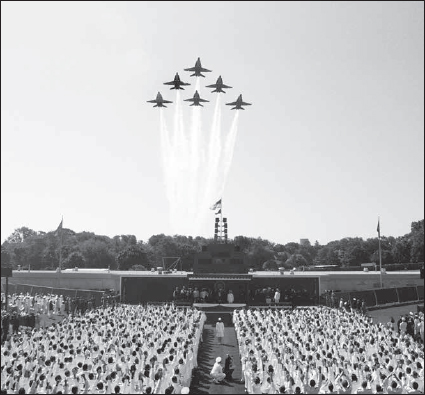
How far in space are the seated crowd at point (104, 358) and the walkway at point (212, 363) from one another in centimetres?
77

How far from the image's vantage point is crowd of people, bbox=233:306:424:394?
17281mm

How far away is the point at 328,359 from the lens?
1903 cm

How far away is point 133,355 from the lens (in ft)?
64.7

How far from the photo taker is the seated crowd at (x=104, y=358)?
16375 millimetres

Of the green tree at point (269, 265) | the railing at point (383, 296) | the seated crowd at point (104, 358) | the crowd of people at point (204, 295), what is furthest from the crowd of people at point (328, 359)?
the green tree at point (269, 265)

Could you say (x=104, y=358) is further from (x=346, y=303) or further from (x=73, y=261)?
(x=73, y=261)

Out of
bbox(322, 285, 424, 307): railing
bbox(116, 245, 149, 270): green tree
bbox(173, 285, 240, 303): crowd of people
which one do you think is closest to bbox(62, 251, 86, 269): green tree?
bbox(116, 245, 149, 270): green tree

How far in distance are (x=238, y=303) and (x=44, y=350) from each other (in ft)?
83.5

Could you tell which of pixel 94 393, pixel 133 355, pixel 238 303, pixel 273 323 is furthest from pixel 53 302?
pixel 94 393

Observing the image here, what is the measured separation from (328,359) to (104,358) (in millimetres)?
8355

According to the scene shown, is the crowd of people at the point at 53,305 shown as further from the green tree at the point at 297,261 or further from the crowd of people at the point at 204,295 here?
the green tree at the point at 297,261

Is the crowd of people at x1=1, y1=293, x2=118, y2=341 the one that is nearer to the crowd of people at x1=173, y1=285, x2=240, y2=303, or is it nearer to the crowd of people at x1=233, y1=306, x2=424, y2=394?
the crowd of people at x1=173, y1=285, x2=240, y2=303

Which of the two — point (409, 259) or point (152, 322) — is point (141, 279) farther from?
point (409, 259)

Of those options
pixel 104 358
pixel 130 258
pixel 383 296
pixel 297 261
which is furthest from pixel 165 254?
pixel 104 358
